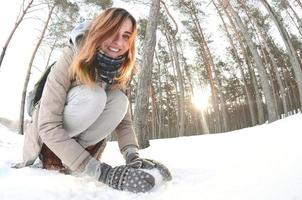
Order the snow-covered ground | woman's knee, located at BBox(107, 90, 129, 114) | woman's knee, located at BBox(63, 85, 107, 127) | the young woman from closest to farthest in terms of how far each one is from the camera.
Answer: the snow-covered ground
the young woman
woman's knee, located at BBox(63, 85, 107, 127)
woman's knee, located at BBox(107, 90, 129, 114)

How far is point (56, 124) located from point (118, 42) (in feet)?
1.88

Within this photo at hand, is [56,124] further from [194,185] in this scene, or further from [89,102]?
[194,185]

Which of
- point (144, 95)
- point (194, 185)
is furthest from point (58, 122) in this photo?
point (144, 95)

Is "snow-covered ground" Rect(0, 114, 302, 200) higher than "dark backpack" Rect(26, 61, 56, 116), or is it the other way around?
"dark backpack" Rect(26, 61, 56, 116)

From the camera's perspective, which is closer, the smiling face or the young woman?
the young woman

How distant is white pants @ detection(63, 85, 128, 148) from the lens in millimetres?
1697

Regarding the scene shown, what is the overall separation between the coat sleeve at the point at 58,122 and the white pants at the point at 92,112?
6cm

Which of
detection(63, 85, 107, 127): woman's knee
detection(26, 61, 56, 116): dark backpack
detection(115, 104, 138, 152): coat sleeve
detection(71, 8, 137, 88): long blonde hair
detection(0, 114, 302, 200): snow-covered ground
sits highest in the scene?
detection(71, 8, 137, 88): long blonde hair

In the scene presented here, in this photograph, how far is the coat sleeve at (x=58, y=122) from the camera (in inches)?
61.7

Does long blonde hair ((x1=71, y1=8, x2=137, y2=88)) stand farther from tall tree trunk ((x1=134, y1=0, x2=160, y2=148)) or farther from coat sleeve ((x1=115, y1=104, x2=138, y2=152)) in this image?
tall tree trunk ((x1=134, y1=0, x2=160, y2=148))

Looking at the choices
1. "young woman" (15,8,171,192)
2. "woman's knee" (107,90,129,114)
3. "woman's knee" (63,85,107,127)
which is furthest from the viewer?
"woman's knee" (107,90,129,114)

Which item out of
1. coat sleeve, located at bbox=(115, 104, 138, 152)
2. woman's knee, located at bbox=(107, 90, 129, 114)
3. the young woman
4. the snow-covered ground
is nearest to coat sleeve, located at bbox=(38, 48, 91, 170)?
the young woman

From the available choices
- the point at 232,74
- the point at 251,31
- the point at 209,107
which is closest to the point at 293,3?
the point at 251,31

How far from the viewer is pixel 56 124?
1.63 m
